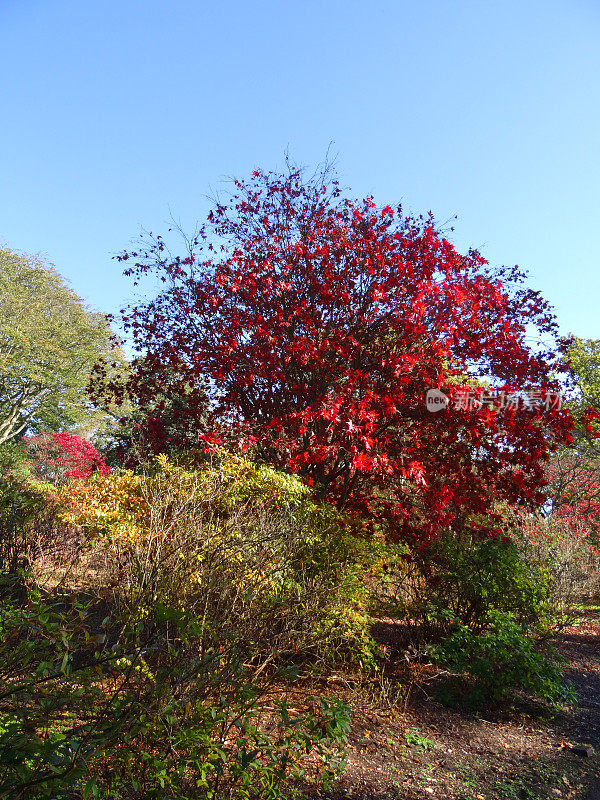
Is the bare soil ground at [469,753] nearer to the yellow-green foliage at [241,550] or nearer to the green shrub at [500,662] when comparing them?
the green shrub at [500,662]

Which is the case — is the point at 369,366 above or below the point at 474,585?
above

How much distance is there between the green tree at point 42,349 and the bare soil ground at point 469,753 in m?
18.6

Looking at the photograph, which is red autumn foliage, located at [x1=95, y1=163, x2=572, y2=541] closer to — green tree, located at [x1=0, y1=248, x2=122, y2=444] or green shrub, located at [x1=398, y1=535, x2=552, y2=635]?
green shrub, located at [x1=398, y1=535, x2=552, y2=635]

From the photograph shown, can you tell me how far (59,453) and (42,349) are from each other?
449 centimetres

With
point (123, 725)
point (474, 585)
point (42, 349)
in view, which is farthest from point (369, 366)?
point (42, 349)

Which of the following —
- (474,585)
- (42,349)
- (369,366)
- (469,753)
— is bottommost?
(469,753)

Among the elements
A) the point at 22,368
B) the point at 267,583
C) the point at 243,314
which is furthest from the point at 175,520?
the point at 22,368

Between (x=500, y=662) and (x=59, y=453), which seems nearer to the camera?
(x=500, y=662)

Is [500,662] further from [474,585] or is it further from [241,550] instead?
[241,550]

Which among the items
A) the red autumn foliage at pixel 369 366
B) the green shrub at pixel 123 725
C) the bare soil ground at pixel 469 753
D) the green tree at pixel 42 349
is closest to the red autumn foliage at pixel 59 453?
the green tree at pixel 42 349

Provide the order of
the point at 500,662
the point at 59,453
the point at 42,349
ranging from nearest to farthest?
the point at 500,662, the point at 42,349, the point at 59,453

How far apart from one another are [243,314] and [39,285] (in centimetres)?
1903

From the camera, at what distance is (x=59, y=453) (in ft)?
68.1

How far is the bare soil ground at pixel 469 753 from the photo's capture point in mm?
3129
